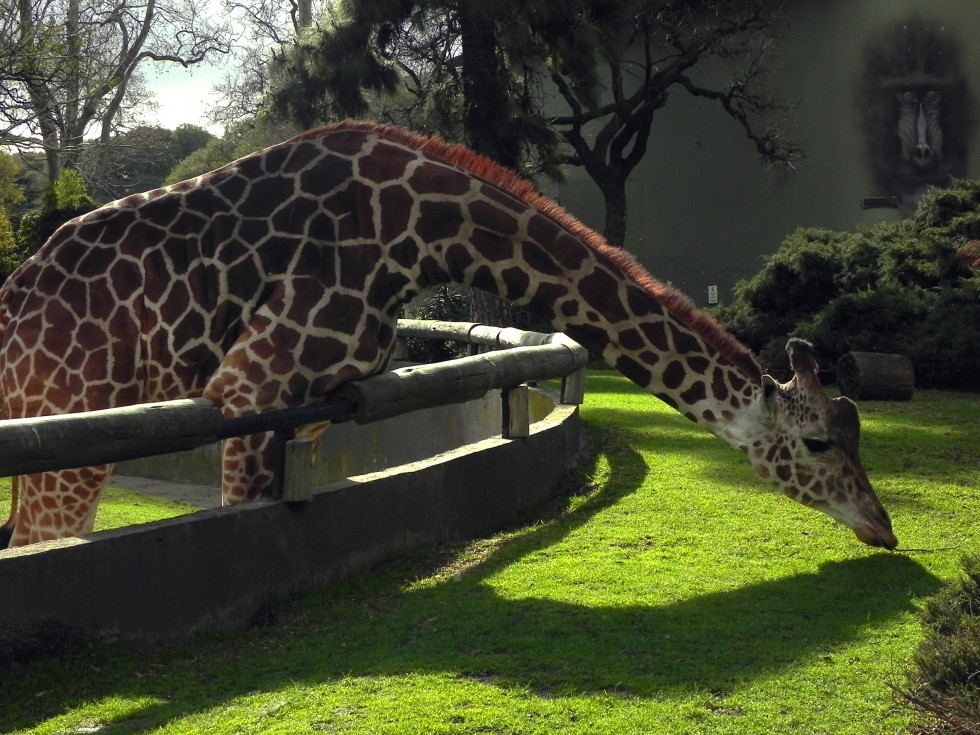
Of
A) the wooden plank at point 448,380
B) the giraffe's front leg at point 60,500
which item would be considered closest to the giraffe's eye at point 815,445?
the wooden plank at point 448,380

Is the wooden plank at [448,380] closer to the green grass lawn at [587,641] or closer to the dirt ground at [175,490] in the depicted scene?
the green grass lawn at [587,641]

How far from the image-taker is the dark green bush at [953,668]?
11.9 ft

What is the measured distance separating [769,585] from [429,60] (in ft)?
46.1

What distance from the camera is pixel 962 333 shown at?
1300 cm

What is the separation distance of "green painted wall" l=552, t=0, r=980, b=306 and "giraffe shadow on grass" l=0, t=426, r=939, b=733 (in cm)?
1938

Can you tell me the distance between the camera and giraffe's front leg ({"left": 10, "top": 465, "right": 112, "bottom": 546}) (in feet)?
20.7

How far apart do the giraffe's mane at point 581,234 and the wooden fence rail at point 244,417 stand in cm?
105

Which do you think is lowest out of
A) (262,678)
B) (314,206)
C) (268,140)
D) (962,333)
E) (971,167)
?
(262,678)

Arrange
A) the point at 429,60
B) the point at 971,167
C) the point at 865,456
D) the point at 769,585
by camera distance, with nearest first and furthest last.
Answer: the point at 769,585 → the point at 865,456 → the point at 429,60 → the point at 971,167

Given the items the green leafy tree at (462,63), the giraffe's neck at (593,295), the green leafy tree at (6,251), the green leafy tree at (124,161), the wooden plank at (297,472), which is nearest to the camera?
the wooden plank at (297,472)

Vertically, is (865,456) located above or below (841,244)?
below

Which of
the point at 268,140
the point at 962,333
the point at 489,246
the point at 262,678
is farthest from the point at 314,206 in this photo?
the point at 268,140

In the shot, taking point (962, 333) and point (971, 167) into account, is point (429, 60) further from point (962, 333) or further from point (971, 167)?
point (971, 167)

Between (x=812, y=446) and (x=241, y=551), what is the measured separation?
3.18m
